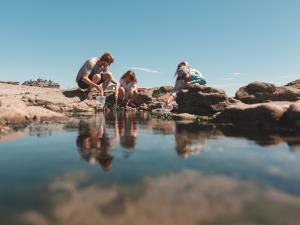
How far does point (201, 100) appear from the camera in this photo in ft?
48.7

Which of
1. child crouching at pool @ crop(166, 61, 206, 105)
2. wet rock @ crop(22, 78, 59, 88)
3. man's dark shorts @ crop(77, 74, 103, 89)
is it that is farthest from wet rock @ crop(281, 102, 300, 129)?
→ wet rock @ crop(22, 78, 59, 88)

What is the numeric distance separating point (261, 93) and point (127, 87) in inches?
283

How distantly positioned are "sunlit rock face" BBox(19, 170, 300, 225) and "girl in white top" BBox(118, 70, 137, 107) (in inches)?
557

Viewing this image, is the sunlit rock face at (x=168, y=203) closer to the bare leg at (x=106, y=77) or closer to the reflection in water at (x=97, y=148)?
the reflection in water at (x=97, y=148)

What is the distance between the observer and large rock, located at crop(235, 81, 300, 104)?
15.8 meters

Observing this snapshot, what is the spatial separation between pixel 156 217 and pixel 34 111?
9.36 m

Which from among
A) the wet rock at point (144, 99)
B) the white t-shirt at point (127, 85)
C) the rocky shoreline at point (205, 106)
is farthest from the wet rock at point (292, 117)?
the wet rock at point (144, 99)

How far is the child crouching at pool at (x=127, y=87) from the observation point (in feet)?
57.0

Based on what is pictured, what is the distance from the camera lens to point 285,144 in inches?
233

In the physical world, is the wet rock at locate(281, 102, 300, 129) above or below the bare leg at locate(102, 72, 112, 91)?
below

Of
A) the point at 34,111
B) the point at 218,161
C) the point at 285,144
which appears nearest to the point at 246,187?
the point at 218,161

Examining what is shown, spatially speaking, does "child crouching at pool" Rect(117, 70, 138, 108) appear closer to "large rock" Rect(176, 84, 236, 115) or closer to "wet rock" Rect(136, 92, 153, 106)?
"large rock" Rect(176, 84, 236, 115)

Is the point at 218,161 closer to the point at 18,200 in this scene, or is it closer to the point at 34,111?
the point at 18,200

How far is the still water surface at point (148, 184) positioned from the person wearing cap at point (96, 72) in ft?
32.5
